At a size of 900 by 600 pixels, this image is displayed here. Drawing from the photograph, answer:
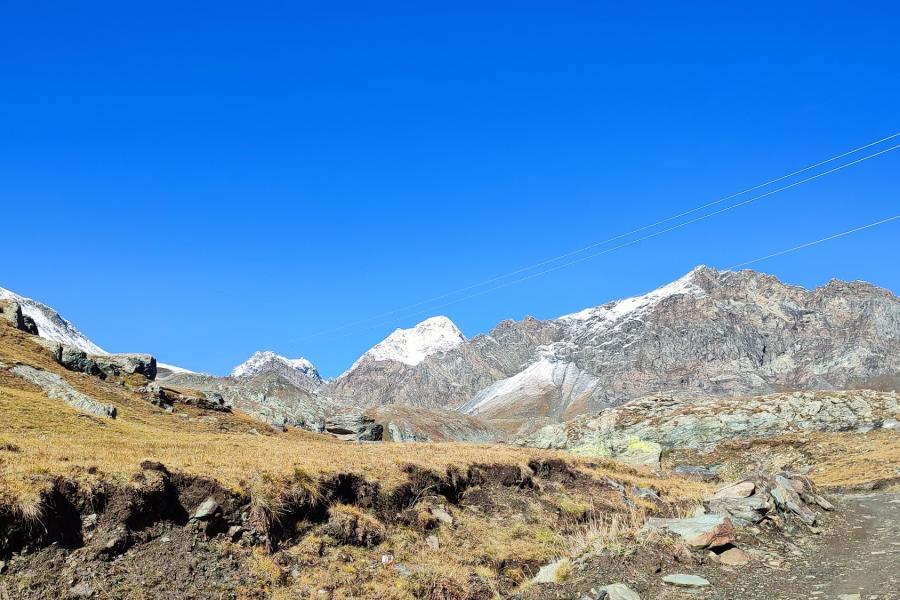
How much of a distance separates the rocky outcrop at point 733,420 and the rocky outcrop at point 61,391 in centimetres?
4515

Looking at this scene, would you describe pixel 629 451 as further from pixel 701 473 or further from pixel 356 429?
pixel 356 429

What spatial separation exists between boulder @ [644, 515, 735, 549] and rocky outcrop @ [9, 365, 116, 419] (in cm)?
3344

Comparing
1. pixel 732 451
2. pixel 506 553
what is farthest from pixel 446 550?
pixel 732 451

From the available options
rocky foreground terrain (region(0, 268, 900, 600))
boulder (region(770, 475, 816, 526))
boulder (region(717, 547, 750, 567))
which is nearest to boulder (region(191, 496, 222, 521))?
rocky foreground terrain (region(0, 268, 900, 600))

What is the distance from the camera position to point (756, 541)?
56.9ft

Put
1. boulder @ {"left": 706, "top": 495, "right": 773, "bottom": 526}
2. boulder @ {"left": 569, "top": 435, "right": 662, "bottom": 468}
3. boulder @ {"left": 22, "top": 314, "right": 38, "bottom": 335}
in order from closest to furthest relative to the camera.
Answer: boulder @ {"left": 706, "top": 495, "right": 773, "bottom": 526} < boulder @ {"left": 569, "top": 435, "right": 662, "bottom": 468} < boulder @ {"left": 22, "top": 314, "right": 38, "bottom": 335}

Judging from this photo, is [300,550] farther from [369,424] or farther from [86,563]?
[369,424]

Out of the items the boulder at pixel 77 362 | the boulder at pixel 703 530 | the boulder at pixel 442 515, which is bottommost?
the boulder at pixel 442 515

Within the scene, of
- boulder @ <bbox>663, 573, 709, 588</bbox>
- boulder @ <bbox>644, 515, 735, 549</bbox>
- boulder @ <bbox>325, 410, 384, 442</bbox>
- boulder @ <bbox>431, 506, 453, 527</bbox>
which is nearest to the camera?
boulder @ <bbox>663, 573, 709, 588</bbox>

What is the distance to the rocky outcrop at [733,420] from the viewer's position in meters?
62.9

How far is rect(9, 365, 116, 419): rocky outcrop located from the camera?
1444 inches

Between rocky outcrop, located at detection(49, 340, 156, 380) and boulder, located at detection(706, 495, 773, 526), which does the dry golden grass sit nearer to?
rocky outcrop, located at detection(49, 340, 156, 380)

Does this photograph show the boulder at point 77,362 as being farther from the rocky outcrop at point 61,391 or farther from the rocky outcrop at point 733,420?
the rocky outcrop at point 733,420

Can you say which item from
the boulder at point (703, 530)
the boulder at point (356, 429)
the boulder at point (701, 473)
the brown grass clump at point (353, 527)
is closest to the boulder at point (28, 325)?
the boulder at point (356, 429)
